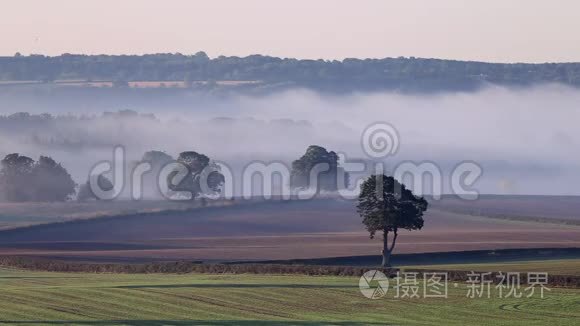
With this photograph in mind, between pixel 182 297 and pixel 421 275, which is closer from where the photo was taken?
pixel 182 297

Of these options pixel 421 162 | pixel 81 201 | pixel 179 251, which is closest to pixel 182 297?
pixel 179 251

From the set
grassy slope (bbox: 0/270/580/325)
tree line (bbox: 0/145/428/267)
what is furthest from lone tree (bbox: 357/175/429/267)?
tree line (bbox: 0/145/428/267)

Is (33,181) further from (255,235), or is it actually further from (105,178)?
(255,235)

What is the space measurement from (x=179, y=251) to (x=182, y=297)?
109ft

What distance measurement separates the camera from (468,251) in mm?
88188

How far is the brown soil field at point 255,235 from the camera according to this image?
89.4m

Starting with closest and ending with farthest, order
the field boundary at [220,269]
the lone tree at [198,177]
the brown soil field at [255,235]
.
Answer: the field boundary at [220,269] → the brown soil field at [255,235] → the lone tree at [198,177]

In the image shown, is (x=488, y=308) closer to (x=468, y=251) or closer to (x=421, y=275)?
(x=421, y=275)

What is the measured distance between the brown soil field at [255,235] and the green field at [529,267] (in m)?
8.14

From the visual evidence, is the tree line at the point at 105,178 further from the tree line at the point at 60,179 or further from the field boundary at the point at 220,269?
the field boundary at the point at 220,269

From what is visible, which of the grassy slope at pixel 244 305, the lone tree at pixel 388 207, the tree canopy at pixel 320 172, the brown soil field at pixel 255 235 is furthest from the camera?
the tree canopy at pixel 320 172

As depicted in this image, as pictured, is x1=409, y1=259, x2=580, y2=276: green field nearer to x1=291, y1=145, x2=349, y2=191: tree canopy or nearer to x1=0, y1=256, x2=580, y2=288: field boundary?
x1=0, y1=256, x2=580, y2=288: field boundary

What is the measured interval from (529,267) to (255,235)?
34.6 m

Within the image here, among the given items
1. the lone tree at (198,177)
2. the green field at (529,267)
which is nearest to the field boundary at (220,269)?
the green field at (529,267)
